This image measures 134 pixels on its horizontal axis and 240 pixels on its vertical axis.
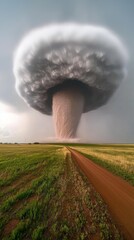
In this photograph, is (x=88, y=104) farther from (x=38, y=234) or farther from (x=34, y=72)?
(x=38, y=234)

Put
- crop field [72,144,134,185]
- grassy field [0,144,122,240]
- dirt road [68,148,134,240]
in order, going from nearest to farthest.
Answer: grassy field [0,144,122,240]
dirt road [68,148,134,240]
crop field [72,144,134,185]

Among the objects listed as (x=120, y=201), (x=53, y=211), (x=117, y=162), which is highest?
(x=117, y=162)

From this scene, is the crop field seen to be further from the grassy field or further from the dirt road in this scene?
the grassy field

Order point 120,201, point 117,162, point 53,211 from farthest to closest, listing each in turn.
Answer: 1. point 117,162
2. point 120,201
3. point 53,211

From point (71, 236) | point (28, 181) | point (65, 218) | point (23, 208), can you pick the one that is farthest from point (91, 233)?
point (28, 181)

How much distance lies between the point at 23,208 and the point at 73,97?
82.6m

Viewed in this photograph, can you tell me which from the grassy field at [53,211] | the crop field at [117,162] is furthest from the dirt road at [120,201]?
the crop field at [117,162]

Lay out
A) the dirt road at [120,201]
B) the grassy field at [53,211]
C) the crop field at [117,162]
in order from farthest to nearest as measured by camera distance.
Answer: the crop field at [117,162] → the dirt road at [120,201] → the grassy field at [53,211]

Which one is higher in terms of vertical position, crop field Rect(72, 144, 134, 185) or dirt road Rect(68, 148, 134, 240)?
crop field Rect(72, 144, 134, 185)

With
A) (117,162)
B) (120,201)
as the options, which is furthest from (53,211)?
(117,162)

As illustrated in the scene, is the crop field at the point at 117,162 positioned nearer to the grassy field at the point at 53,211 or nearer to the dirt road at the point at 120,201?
the dirt road at the point at 120,201

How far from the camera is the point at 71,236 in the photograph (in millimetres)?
5777

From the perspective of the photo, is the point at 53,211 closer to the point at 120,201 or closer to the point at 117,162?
the point at 120,201

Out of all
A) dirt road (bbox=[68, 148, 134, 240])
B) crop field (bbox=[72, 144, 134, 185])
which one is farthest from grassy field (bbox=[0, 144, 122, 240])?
crop field (bbox=[72, 144, 134, 185])
